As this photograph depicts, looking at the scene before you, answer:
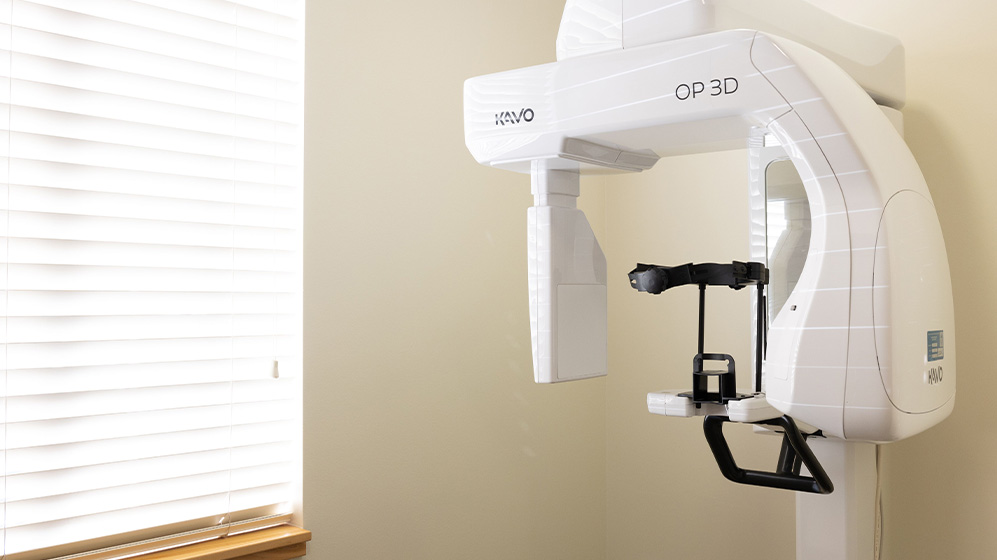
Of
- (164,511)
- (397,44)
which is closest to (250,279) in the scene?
(164,511)

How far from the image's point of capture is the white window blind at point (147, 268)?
46.8 inches

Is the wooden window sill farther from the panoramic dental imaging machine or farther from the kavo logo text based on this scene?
the kavo logo text

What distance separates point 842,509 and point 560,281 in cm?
55

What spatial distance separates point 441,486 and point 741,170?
0.99 metres

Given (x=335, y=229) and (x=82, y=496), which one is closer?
(x=82, y=496)

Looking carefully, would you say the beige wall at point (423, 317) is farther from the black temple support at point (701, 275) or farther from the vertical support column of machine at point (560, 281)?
the black temple support at point (701, 275)

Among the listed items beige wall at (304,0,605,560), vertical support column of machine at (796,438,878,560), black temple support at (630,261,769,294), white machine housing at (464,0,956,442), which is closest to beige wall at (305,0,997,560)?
beige wall at (304,0,605,560)

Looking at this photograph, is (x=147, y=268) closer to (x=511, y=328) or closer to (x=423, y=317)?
(x=423, y=317)

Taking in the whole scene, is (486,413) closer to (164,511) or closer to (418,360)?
(418,360)

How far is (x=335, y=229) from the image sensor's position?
1.49 m

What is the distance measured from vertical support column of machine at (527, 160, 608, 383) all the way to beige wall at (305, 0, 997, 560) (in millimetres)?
616

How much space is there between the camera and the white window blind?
3.90ft

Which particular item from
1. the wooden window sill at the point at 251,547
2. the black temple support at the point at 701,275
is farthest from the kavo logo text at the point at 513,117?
the wooden window sill at the point at 251,547

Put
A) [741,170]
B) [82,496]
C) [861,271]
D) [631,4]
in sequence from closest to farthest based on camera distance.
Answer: [861,271], [631,4], [82,496], [741,170]
